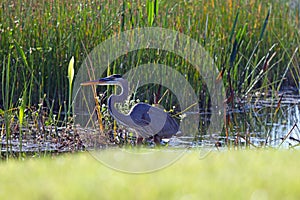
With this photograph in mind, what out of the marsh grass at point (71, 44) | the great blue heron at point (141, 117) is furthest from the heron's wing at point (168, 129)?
the marsh grass at point (71, 44)

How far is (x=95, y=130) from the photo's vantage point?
638 cm

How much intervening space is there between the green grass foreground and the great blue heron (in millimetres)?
2307

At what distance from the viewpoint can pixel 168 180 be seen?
10.1 feet

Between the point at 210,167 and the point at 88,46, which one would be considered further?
the point at 88,46

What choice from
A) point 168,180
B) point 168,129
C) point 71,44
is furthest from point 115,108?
point 168,180

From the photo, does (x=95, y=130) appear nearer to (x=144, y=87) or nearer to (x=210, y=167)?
(x=144, y=87)

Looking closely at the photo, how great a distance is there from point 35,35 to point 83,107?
943mm

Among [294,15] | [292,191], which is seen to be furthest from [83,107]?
[292,191]

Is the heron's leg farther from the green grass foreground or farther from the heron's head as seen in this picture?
the green grass foreground

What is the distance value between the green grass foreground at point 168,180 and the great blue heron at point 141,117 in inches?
90.8

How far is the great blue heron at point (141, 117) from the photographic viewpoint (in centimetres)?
605

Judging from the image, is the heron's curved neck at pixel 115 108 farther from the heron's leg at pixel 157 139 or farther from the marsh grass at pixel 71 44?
the marsh grass at pixel 71 44

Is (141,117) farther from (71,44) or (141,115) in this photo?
(71,44)

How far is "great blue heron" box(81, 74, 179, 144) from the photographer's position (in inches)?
238
